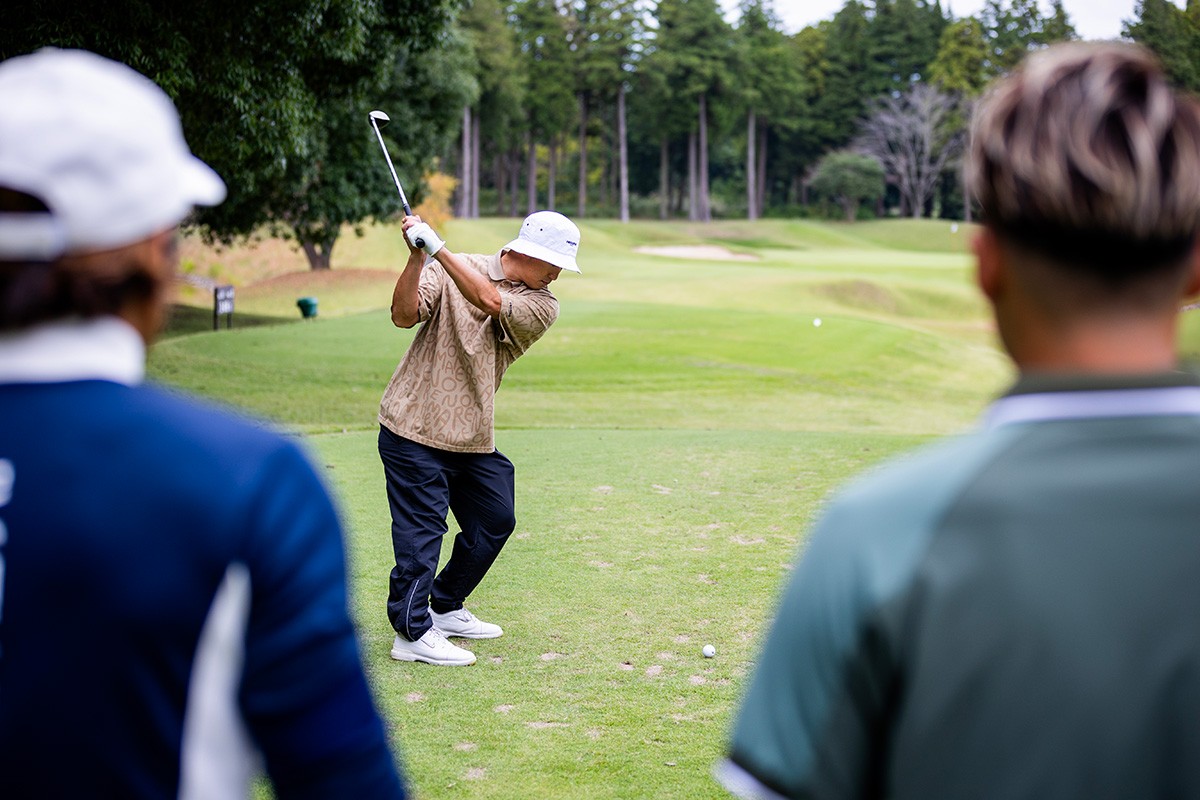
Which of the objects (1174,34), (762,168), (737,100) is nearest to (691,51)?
(737,100)

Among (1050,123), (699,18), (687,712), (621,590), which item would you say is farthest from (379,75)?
(699,18)

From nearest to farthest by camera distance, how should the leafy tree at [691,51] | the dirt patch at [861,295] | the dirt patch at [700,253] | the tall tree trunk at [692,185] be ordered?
1. the dirt patch at [861,295]
2. the dirt patch at [700,253]
3. the leafy tree at [691,51]
4. the tall tree trunk at [692,185]

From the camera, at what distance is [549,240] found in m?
5.79

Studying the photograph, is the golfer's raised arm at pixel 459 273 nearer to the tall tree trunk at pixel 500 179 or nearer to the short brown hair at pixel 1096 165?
the short brown hair at pixel 1096 165

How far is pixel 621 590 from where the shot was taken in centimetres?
670

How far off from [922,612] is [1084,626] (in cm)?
18

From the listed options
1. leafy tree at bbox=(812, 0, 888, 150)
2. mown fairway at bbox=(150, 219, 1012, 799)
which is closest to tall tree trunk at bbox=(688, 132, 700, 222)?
leafy tree at bbox=(812, 0, 888, 150)

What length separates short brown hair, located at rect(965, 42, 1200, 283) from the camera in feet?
4.77

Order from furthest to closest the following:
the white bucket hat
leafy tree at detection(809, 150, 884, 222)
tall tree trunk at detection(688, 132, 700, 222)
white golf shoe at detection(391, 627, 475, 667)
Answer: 1. tall tree trunk at detection(688, 132, 700, 222)
2. leafy tree at detection(809, 150, 884, 222)
3. the white bucket hat
4. white golf shoe at detection(391, 627, 475, 667)

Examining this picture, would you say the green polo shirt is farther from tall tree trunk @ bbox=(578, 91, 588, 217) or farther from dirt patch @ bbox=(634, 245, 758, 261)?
tall tree trunk @ bbox=(578, 91, 588, 217)

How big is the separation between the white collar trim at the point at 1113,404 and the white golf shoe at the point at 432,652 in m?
4.46

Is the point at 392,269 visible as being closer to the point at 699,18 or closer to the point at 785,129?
the point at 699,18

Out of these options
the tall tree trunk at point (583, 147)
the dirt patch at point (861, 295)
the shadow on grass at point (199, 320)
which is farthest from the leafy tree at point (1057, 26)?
the shadow on grass at point (199, 320)

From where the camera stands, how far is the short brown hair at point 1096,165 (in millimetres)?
1453
